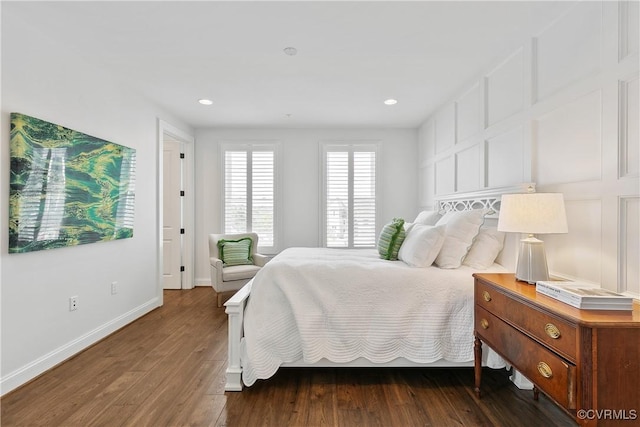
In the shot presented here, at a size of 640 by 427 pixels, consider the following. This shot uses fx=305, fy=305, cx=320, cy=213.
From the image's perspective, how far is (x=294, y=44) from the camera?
2.38 m

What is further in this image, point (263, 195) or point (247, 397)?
point (263, 195)

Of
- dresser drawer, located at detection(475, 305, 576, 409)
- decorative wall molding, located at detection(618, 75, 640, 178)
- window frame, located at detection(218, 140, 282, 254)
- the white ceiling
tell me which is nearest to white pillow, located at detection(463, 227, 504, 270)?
dresser drawer, located at detection(475, 305, 576, 409)

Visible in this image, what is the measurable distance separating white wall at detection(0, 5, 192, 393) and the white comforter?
1.56 m

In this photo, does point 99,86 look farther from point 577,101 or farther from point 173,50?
point 577,101

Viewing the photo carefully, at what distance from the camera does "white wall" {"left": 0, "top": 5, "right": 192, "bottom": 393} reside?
2.06 meters

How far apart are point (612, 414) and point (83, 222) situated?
351 centimetres

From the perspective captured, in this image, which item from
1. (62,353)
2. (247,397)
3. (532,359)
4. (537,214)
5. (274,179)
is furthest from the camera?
(274,179)

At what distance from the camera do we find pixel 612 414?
115 centimetres

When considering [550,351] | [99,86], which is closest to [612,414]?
[550,351]

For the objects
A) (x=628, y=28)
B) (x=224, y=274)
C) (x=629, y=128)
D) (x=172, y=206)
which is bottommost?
(x=224, y=274)

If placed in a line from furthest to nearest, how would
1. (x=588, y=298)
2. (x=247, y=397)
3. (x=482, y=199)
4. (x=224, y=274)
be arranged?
1. (x=224, y=274)
2. (x=482, y=199)
3. (x=247, y=397)
4. (x=588, y=298)

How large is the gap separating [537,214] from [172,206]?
4530mm

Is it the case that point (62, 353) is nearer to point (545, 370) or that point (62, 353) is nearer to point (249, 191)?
point (249, 191)

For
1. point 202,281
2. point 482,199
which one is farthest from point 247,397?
point 202,281
